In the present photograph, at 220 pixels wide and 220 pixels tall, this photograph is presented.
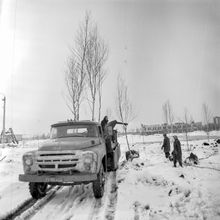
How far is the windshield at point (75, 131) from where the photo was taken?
22.7ft

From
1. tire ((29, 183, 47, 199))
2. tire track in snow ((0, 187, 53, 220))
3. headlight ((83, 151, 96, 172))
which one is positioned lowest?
tire track in snow ((0, 187, 53, 220))

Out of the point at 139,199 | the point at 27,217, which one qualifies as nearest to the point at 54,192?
the point at 27,217

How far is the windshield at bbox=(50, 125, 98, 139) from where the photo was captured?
6.92 metres

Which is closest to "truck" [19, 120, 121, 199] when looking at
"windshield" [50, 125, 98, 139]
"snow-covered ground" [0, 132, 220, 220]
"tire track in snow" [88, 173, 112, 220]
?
"tire track in snow" [88, 173, 112, 220]

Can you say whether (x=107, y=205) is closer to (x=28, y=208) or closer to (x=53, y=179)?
(x=53, y=179)

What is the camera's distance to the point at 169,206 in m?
4.78

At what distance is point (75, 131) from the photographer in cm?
697

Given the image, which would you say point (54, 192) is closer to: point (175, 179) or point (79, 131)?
point (79, 131)

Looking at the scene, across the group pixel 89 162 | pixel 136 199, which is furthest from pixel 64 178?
pixel 136 199

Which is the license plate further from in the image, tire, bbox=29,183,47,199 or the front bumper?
tire, bbox=29,183,47,199

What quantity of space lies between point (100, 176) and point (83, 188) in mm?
1435

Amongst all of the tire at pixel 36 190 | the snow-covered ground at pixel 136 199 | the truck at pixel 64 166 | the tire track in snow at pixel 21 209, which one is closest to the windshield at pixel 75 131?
the truck at pixel 64 166

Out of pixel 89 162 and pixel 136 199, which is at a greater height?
pixel 89 162

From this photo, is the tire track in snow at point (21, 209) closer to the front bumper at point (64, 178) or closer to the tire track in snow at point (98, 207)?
the front bumper at point (64, 178)
